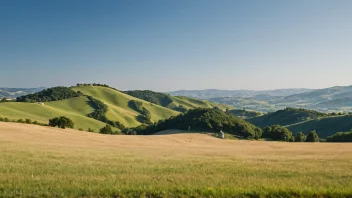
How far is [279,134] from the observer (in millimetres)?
118938

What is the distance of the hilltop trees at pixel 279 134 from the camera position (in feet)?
380

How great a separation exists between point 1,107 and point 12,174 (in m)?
170

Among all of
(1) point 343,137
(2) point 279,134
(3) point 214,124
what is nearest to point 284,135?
(2) point 279,134

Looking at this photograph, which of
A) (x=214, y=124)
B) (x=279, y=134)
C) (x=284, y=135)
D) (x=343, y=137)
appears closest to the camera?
(x=343, y=137)

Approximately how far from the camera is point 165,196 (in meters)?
12.5

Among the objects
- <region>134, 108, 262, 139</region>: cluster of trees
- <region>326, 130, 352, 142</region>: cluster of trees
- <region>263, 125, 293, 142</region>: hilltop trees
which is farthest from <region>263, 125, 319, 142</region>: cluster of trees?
<region>326, 130, 352, 142</region>: cluster of trees

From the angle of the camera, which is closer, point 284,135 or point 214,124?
point 284,135

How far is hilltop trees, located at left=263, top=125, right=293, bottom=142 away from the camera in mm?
115938

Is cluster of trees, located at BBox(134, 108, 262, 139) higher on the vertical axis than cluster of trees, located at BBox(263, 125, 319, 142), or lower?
higher

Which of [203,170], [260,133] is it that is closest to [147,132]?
[260,133]

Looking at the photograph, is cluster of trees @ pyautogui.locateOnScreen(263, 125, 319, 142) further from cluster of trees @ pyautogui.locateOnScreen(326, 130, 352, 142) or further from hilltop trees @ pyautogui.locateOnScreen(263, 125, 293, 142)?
cluster of trees @ pyautogui.locateOnScreen(326, 130, 352, 142)

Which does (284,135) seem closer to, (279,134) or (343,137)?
(279,134)

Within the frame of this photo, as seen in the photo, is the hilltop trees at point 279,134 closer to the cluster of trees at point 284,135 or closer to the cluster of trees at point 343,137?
the cluster of trees at point 284,135

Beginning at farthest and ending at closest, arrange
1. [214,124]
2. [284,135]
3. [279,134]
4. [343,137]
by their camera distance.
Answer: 1. [214,124]
2. [279,134]
3. [284,135]
4. [343,137]
